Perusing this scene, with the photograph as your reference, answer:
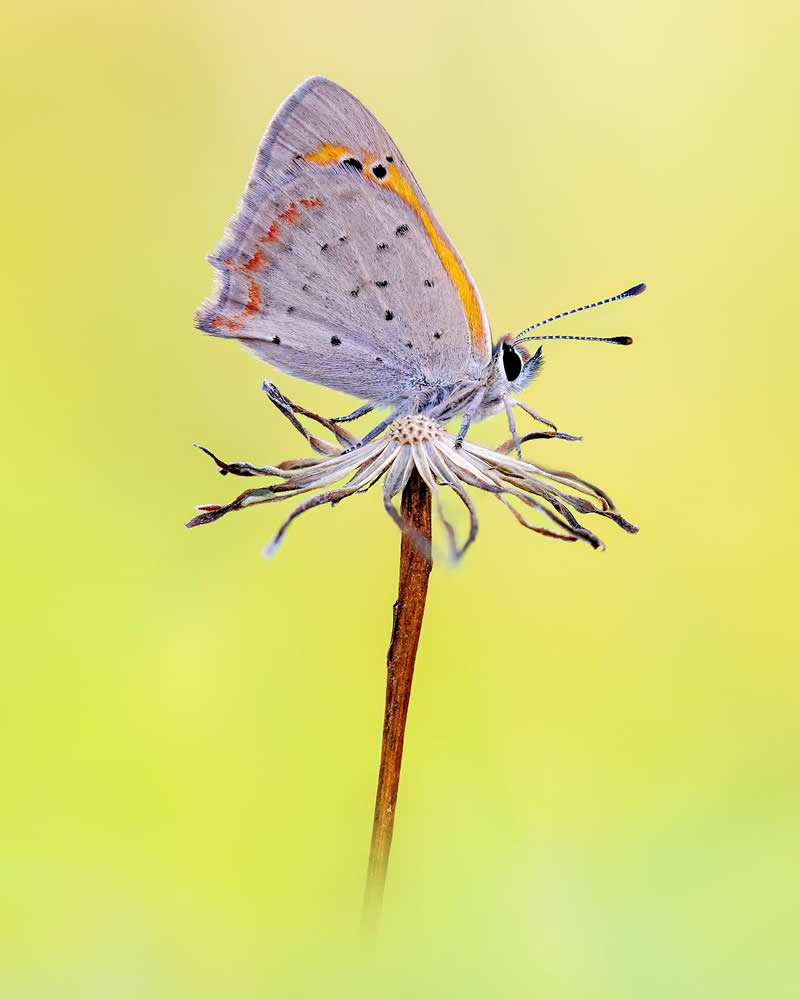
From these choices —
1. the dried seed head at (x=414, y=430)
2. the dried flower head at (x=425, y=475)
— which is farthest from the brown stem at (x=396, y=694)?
the dried seed head at (x=414, y=430)

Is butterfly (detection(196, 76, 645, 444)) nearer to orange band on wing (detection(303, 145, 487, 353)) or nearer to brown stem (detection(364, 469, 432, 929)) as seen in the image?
orange band on wing (detection(303, 145, 487, 353))

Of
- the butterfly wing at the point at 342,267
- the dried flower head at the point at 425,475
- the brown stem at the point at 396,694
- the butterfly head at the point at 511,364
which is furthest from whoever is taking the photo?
the butterfly head at the point at 511,364

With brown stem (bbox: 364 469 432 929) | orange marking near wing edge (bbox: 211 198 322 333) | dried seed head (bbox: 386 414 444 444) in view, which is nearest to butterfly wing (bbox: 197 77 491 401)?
orange marking near wing edge (bbox: 211 198 322 333)

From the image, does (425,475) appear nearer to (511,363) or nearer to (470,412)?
(470,412)

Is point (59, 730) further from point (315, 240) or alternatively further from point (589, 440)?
point (589, 440)

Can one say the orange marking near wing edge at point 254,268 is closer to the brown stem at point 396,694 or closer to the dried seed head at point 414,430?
the dried seed head at point 414,430

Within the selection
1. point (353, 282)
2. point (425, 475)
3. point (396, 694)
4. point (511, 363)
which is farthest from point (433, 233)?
point (396, 694)

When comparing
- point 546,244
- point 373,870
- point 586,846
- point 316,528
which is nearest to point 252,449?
point 316,528
